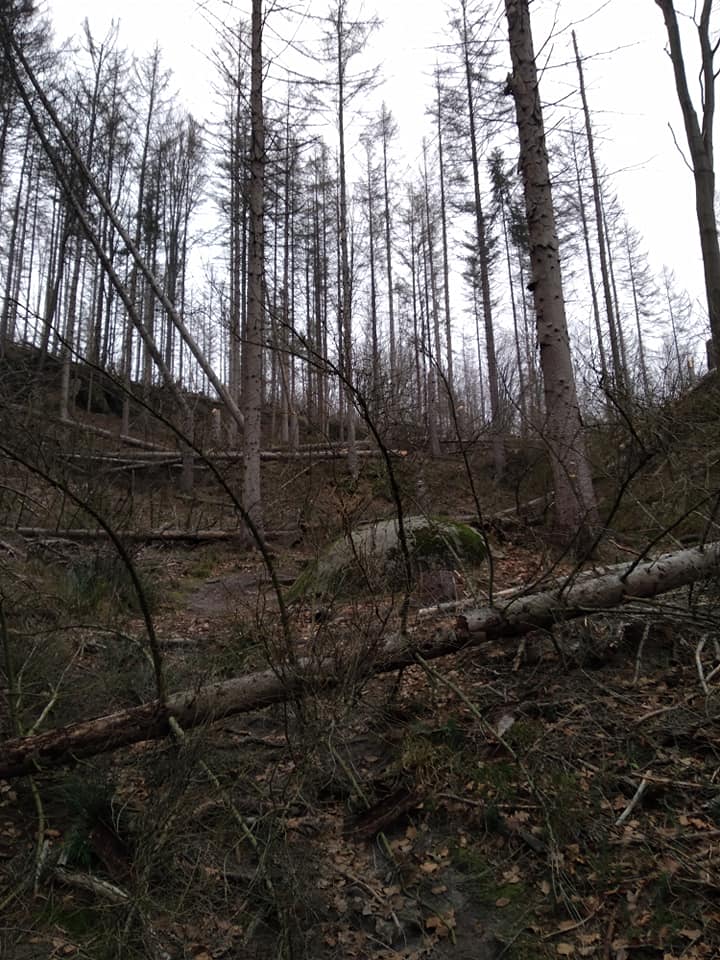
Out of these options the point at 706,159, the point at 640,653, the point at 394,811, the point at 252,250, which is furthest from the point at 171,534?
the point at 706,159

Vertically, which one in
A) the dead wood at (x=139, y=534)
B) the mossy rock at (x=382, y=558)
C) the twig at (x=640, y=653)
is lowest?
the twig at (x=640, y=653)

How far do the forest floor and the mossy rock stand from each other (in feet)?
0.76

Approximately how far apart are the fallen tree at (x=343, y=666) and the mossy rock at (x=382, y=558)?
441mm

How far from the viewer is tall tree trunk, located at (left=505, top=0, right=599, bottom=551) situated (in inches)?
258

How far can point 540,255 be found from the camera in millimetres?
6684

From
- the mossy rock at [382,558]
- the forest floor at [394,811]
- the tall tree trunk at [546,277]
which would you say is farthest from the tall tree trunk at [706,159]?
the forest floor at [394,811]

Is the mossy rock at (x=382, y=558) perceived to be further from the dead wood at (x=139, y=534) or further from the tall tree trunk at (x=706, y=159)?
the tall tree trunk at (x=706, y=159)

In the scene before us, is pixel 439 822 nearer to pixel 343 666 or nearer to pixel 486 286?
pixel 343 666

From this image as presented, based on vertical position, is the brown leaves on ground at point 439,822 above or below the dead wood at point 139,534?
below

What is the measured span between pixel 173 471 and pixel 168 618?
9.91m

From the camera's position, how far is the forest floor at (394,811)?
8.36 ft

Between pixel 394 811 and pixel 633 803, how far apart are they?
1.26m

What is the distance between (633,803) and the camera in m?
2.84

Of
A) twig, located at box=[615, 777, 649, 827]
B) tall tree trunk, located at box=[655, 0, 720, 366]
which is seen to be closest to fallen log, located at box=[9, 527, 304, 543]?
twig, located at box=[615, 777, 649, 827]
